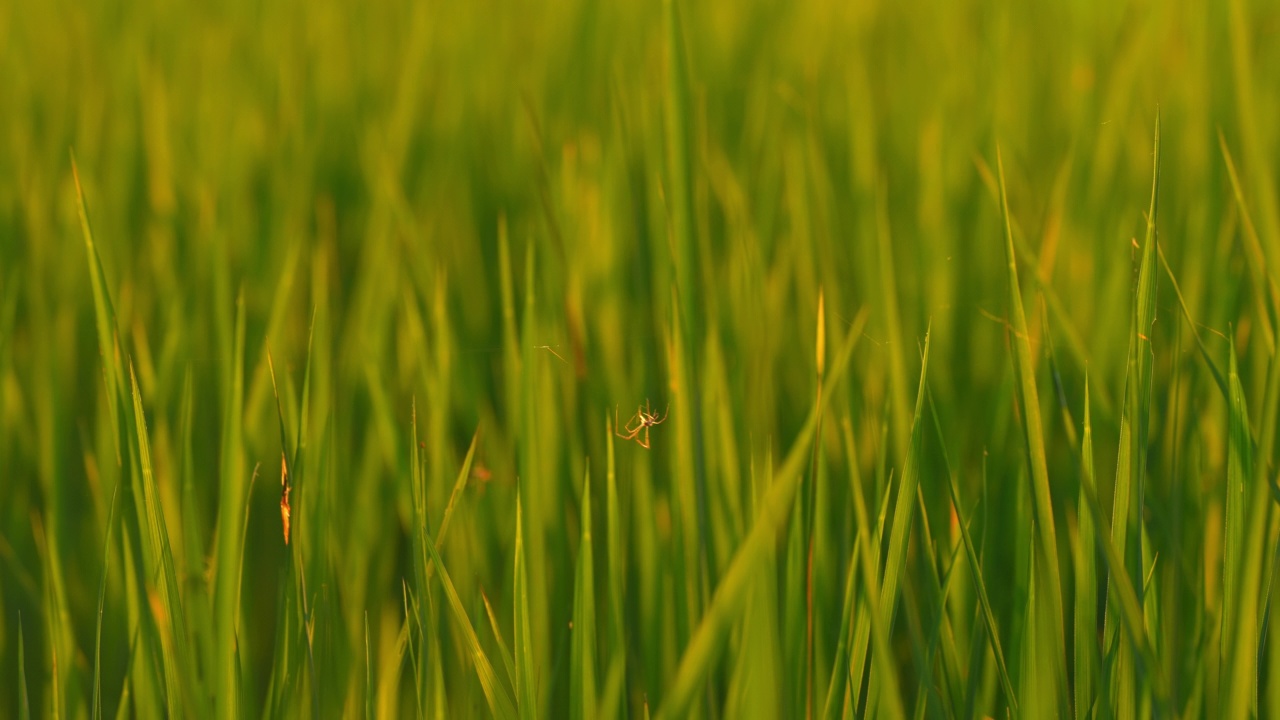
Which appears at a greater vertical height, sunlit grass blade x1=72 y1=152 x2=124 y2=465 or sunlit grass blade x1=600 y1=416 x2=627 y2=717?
sunlit grass blade x1=72 y1=152 x2=124 y2=465

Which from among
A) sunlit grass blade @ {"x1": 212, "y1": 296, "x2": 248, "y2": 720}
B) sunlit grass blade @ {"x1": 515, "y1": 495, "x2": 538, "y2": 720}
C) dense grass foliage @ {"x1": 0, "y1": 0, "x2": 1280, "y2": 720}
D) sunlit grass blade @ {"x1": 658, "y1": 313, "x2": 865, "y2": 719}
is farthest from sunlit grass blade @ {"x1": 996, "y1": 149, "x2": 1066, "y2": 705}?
sunlit grass blade @ {"x1": 212, "y1": 296, "x2": 248, "y2": 720}

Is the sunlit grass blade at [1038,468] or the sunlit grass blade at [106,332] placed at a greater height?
the sunlit grass blade at [106,332]

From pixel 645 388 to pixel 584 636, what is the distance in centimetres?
26

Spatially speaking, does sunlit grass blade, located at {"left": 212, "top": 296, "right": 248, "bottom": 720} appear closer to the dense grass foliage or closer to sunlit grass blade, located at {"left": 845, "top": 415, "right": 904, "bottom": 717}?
the dense grass foliage

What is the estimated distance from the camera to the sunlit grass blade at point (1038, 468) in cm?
43

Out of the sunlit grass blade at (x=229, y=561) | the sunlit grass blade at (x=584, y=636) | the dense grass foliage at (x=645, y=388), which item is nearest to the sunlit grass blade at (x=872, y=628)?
the dense grass foliage at (x=645, y=388)

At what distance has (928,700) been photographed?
45cm

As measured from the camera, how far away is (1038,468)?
432 millimetres

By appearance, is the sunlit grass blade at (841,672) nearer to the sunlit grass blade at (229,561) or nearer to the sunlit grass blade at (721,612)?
the sunlit grass blade at (721,612)

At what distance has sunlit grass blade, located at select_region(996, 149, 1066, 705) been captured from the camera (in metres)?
0.43

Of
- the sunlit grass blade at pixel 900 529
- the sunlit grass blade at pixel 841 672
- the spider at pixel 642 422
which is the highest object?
the spider at pixel 642 422

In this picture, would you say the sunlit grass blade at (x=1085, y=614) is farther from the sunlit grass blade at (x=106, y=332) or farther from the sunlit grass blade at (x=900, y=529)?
the sunlit grass blade at (x=106, y=332)

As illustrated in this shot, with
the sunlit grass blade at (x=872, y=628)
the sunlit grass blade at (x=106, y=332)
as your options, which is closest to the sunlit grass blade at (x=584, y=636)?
the sunlit grass blade at (x=872, y=628)

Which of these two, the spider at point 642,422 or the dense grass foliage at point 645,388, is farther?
the spider at point 642,422
